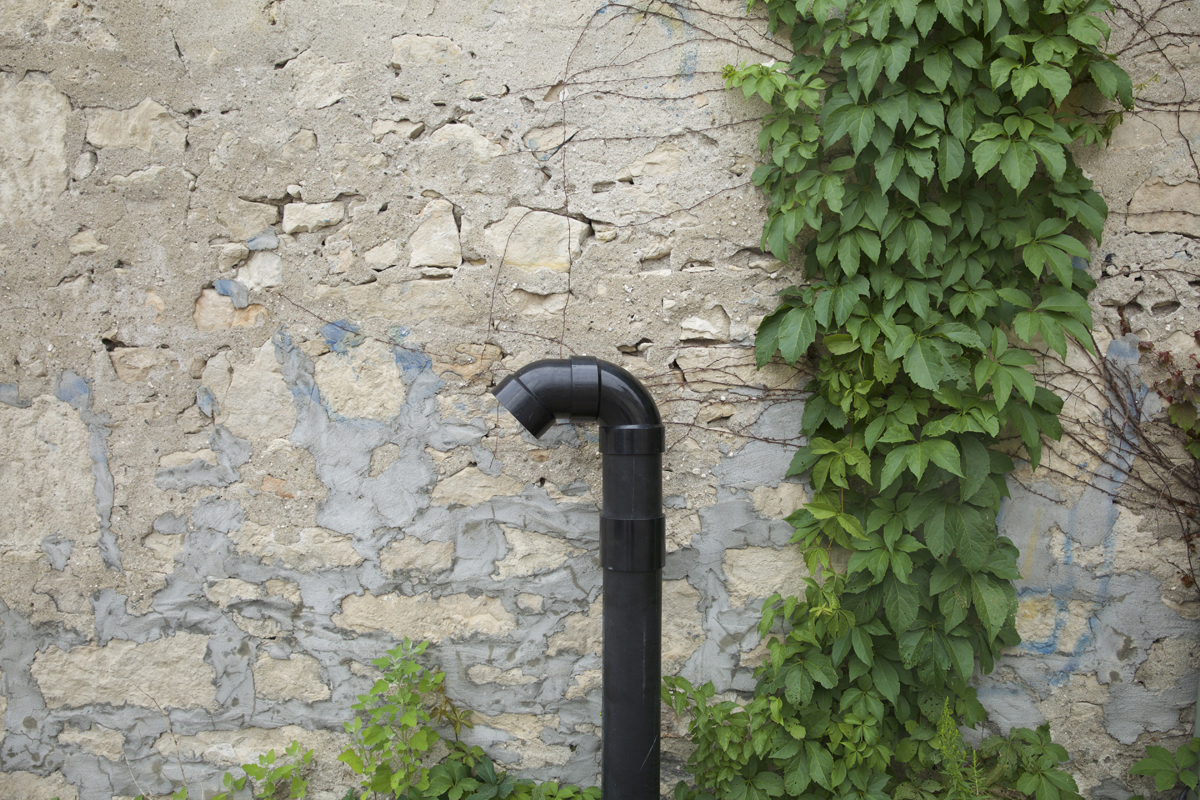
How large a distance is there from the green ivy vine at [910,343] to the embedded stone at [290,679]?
1173 mm

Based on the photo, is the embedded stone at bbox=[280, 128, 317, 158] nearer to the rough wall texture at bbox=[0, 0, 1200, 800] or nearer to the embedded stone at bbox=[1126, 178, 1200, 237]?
the rough wall texture at bbox=[0, 0, 1200, 800]

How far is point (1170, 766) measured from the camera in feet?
6.45

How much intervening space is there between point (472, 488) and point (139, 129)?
5.16 ft

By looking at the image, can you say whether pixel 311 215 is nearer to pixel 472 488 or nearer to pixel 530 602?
pixel 472 488

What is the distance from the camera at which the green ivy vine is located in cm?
180

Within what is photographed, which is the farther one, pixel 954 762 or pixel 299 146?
pixel 299 146

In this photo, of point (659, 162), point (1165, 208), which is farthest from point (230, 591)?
point (1165, 208)

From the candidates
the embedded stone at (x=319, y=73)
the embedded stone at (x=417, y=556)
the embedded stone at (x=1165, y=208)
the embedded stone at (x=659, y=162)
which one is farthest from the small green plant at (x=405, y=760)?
the embedded stone at (x=1165, y=208)

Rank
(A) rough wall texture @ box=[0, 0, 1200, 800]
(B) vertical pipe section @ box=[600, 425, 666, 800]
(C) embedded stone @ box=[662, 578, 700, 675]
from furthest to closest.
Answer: (C) embedded stone @ box=[662, 578, 700, 675] → (A) rough wall texture @ box=[0, 0, 1200, 800] → (B) vertical pipe section @ box=[600, 425, 666, 800]

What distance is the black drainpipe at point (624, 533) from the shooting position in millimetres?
1860

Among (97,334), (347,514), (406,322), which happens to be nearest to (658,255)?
(406,322)

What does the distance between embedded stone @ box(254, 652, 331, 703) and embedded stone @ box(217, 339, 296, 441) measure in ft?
2.48

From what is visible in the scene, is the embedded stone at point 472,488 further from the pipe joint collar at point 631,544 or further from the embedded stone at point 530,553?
the pipe joint collar at point 631,544

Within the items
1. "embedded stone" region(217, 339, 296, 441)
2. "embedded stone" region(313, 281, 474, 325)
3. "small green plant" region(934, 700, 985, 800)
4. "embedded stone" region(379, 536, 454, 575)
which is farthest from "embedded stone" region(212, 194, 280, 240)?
"small green plant" region(934, 700, 985, 800)
